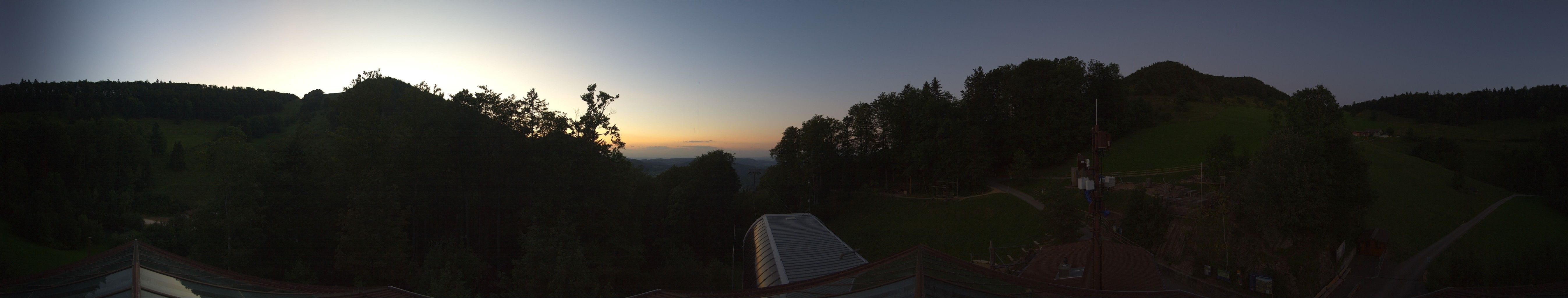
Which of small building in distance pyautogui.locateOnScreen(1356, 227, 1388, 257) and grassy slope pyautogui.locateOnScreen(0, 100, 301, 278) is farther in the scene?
small building in distance pyautogui.locateOnScreen(1356, 227, 1388, 257)

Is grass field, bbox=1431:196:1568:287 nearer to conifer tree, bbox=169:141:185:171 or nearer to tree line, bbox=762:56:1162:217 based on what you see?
tree line, bbox=762:56:1162:217

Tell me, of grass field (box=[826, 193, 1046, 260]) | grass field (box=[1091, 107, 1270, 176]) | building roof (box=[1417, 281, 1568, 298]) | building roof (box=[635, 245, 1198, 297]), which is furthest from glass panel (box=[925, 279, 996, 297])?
grass field (box=[1091, 107, 1270, 176])

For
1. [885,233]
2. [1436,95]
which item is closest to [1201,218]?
[885,233]

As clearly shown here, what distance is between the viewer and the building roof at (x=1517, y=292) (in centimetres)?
622

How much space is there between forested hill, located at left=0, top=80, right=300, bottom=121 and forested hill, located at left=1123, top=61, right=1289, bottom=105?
67896 mm

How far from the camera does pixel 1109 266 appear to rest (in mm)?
12695

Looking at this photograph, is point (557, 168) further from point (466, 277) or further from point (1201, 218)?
point (1201, 218)

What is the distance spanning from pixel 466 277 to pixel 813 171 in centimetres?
2979

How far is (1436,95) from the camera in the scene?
1783 inches

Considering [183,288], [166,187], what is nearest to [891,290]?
[183,288]

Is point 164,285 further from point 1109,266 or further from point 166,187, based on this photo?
point 166,187

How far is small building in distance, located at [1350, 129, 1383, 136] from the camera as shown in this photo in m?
39.1

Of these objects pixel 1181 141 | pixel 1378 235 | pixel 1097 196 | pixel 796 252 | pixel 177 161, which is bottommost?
pixel 796 252

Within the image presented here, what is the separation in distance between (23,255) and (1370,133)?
2837 inches
